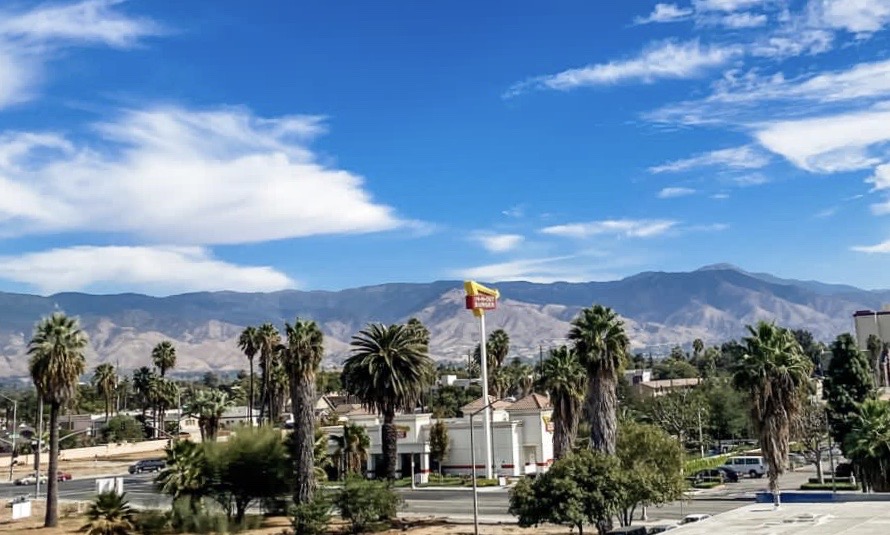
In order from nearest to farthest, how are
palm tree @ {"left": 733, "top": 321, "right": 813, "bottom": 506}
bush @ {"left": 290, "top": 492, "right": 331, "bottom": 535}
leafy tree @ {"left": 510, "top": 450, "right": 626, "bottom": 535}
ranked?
leafy tree @ {"left": 510, "top": 450, "right": 626, "bottom": 535} → palm tree @ {"left": 733, "top": 321, "right": 813, "bottom": 506} → bush @ {"left": 290, "top": 492, "right": 331, "bottom": 535}

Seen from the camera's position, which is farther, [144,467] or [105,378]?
[105,378]

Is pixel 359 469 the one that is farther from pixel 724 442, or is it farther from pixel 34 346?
pixel 724 442

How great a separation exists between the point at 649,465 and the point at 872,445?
14094mm

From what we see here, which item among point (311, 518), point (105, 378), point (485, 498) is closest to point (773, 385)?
point (311, 518)

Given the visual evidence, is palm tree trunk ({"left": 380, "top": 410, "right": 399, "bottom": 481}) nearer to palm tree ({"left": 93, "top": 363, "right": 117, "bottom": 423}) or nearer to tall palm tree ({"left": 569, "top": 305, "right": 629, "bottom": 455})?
tall palm tree ({"left": 569, "top": 305, "right": 629, "bottom": 455})

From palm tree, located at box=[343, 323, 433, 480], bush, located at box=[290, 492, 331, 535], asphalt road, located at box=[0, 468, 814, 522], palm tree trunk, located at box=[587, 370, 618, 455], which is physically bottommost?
asphalt road, located at box=[0, 468, 814, 522]

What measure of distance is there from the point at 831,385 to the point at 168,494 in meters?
50.6

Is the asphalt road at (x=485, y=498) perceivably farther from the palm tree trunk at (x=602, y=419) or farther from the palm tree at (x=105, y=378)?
the palm tree at (x=105, y=378)

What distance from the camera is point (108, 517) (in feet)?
169

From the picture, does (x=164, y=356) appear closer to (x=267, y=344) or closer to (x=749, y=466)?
(x=267, y=344)

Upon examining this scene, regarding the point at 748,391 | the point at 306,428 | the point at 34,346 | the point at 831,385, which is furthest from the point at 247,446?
the point at 831,385

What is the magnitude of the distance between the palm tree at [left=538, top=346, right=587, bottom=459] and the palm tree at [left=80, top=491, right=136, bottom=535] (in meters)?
33.6

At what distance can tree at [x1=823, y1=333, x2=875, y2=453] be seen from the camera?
70.3 m

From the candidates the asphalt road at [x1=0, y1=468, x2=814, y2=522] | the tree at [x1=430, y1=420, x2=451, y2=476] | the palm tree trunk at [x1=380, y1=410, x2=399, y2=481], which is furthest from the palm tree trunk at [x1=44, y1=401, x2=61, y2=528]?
the tree at [x1=430, y1=420, x2=451, y2=476]
